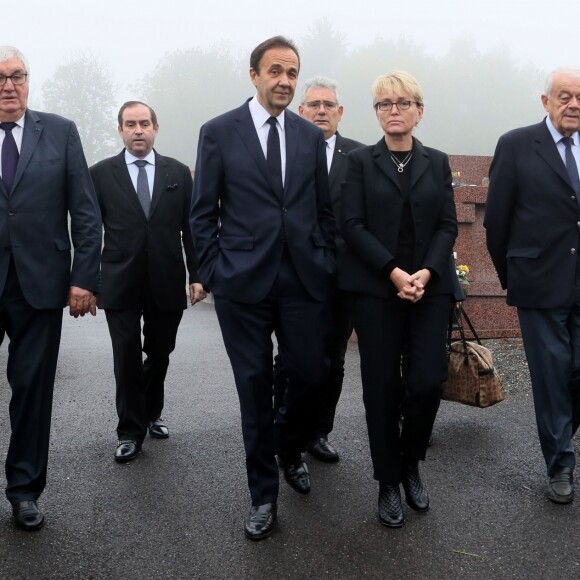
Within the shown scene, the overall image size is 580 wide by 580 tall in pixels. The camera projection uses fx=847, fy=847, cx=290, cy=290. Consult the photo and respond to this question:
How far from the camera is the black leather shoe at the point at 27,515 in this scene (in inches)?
153

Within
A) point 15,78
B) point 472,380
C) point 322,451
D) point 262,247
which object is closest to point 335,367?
point 322,451

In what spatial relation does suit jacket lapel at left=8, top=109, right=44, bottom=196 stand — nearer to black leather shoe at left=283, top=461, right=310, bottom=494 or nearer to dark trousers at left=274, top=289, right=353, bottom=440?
dark trousers at left=274, top=289, right=353, bottom=440

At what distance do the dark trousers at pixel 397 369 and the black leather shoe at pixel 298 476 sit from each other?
1.64ft

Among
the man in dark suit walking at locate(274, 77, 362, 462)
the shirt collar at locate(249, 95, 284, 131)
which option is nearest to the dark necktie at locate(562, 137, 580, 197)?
the man in dark suit walking at locate(274, 77, 362, 462)

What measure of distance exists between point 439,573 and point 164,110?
63.6 metres

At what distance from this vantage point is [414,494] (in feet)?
13.6

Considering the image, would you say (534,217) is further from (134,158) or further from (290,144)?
(134,158)

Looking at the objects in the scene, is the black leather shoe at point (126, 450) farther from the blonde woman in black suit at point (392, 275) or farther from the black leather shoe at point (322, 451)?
the blonde woman in black suit at point (392, 275)

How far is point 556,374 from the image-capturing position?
446 cm

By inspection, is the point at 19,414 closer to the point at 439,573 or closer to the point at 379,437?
the point at 379,437

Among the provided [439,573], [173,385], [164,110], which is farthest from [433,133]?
[439,573]

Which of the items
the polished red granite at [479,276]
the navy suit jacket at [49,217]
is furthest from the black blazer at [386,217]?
the polished red granite at [479,276]

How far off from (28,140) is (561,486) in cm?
314

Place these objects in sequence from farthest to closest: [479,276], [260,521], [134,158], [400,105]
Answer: [479,276], [134,158], [400,105], [260,521]
